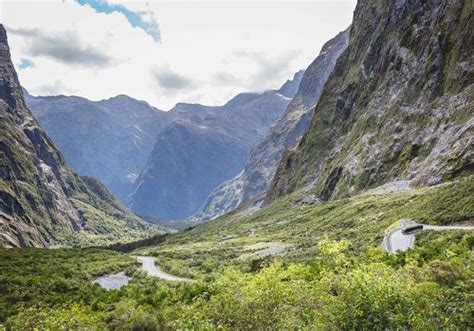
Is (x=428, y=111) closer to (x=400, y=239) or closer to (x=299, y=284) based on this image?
(x=400, y=239)

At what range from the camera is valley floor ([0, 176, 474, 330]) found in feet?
101

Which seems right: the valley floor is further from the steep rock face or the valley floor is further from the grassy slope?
the steep rock face

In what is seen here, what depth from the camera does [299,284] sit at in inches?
1479

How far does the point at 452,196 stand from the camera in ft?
324

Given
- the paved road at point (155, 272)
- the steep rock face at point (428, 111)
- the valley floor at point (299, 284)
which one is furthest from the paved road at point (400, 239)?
the steep rock face at point (428, 111)

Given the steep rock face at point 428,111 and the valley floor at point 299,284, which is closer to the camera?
the valley floor at point 299,284

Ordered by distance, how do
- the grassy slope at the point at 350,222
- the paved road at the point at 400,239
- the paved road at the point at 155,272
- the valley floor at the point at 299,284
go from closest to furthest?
the valley floor at the point at 299,284
the paved road at the point at 400,239
the grassy slope at the point at 350,222
the paved road at the point at 155,272

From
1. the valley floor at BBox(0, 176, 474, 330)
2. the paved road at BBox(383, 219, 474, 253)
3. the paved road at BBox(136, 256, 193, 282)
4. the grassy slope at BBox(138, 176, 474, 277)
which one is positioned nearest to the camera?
the valley floor at BBox(0, 176, 474, 330)

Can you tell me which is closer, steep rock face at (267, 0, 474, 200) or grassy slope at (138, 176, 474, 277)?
grassy slope at (138, 176, 474, 277)

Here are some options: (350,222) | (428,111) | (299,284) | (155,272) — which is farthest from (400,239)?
(428,111)

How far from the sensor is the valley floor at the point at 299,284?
30766 mm

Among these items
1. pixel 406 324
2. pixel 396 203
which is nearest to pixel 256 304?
pixel 406 324

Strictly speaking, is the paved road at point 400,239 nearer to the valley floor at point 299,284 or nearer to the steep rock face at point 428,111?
the valley floor at point 299,284

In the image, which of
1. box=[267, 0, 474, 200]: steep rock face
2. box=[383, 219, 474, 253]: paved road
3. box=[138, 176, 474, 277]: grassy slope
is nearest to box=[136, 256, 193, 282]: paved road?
box=[138, 176, 474, 277]: grassy slope
